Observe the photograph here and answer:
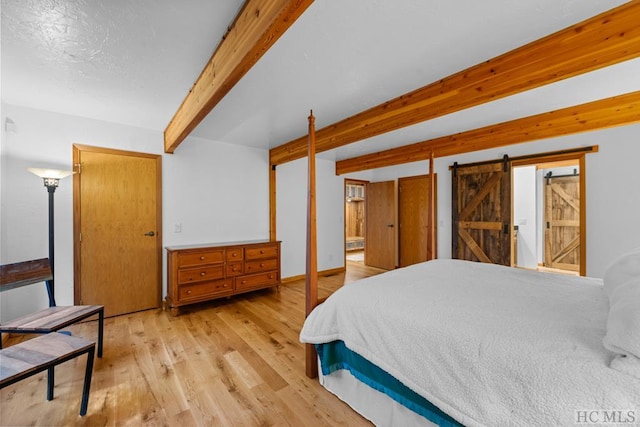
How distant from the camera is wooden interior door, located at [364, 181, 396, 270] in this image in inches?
218

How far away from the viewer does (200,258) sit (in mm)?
3193

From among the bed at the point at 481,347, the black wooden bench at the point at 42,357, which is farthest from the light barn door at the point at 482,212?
the black wooden bench at the point at 42,357

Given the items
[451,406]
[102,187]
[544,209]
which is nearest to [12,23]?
[102,187]

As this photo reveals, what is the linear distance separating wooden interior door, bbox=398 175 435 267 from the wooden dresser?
288 cm

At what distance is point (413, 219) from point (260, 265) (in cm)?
327

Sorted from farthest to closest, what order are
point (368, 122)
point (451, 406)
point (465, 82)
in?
point (368, 122), point (465, 82), point (451, 406)

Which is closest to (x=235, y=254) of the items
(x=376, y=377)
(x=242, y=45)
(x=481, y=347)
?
(x=376, y=377)

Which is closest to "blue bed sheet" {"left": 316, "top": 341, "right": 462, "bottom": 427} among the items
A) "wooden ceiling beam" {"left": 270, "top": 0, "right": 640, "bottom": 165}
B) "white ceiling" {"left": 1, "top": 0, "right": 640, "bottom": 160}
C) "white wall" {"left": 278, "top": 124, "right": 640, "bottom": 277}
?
"white ceiling" {"left": 1, "top": 0, "right": 640, "bottom": 160}

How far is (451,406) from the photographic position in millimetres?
1029

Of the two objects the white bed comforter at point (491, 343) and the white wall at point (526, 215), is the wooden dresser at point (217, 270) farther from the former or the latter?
the white wall at point (526, 215)

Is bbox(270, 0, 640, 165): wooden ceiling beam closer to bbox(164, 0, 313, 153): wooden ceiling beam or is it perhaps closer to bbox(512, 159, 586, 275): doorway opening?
bbox(164, 0, 313, 153): wooden ceiling beam

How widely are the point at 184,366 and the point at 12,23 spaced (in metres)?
2.50

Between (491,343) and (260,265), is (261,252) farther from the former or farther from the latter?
(491,343)

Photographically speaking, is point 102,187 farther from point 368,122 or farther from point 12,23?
point 368,122
